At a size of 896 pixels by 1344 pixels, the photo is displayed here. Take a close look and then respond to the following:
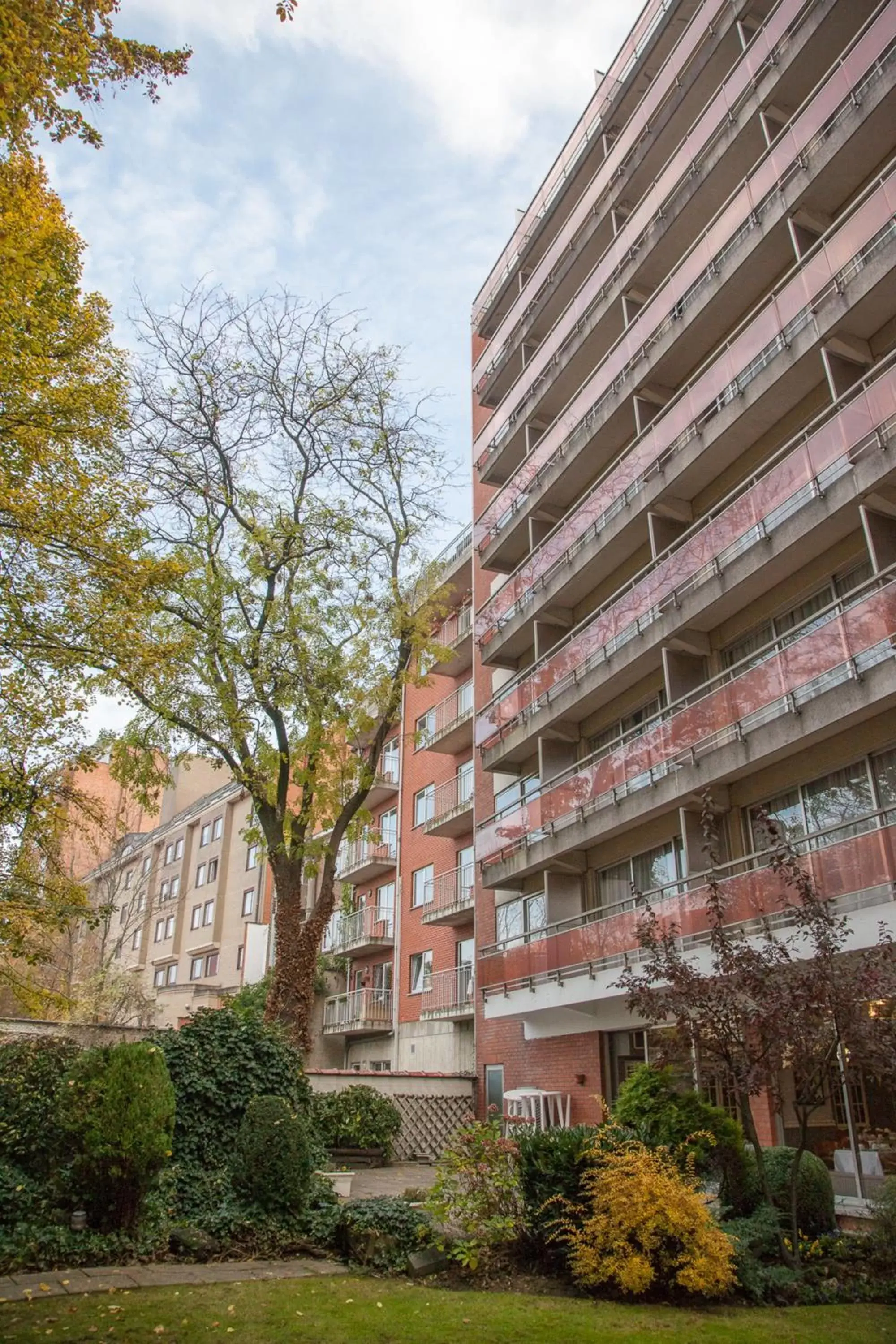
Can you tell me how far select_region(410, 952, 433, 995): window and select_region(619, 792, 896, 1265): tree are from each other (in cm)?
1846

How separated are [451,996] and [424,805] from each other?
6.87 m

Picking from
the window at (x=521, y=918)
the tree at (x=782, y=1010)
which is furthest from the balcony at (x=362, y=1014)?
the tree at (x=782, y=1010)

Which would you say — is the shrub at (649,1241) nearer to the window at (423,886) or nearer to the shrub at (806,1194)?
the shrub at (806,1194)

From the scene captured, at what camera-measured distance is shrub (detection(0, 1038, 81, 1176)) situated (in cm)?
941

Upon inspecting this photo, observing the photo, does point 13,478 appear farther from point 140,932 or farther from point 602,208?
point 140,932

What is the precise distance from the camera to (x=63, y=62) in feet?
21.5

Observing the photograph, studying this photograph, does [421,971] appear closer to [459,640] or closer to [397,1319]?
[459,640]

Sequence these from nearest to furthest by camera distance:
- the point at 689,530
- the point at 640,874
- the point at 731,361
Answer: the point at 731,361 < the point at 689,530 < the point at 640,874

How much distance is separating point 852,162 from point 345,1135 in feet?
62.1

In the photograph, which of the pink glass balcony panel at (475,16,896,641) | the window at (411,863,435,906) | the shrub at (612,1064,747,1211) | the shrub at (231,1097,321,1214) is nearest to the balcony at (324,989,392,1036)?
the window at (411,863,435,906)

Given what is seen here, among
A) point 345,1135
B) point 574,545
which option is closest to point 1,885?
point 345,1135

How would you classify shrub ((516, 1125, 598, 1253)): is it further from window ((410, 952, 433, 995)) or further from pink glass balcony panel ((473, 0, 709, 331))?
pink glass balcony panel ((473, 0, 709, 331))

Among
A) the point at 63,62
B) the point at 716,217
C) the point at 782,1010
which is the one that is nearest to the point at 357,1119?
the point at 782,1010

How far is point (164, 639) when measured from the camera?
51.5ft
